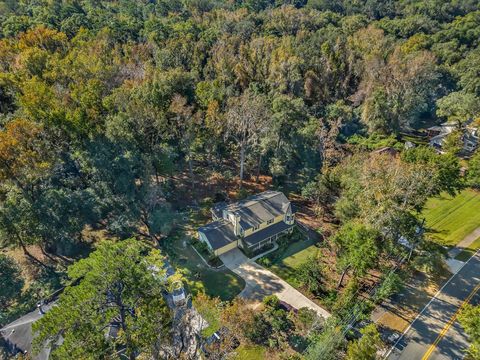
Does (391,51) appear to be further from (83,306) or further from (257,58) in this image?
(83,306)

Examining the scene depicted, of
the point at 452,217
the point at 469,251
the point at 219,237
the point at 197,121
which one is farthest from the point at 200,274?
the point at 452,217

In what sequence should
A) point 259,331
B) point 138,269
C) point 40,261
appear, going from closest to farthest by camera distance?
point 138,269 → point 259,331 → point 40,261

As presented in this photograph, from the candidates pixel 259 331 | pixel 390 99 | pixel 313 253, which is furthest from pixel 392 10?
pixel 259 331

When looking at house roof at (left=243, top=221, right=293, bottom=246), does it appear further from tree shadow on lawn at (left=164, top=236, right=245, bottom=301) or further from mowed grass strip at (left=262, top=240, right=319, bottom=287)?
tree shadow on lawn at (left=164, top=236, right=245, bottom=301)

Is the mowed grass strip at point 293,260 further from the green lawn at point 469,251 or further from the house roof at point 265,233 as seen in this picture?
the green lawn at point 469,251

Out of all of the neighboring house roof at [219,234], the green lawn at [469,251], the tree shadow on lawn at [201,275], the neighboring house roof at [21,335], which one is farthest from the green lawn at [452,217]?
the neighboring house roof at [21,335]

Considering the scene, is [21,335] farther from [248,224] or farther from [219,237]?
[248,224]
